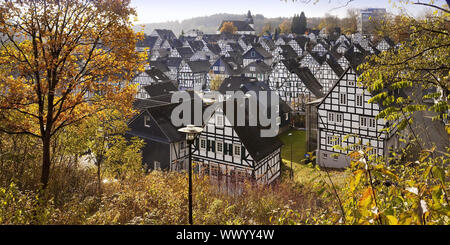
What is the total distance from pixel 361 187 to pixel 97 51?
725 centimetres

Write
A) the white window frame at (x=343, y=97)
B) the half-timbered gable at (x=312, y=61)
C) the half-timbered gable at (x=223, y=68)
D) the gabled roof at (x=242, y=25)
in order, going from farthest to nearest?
the gabled roof at (x=242, y=25) < the half-timbered gable at (x=223, y=68) < the half-timbered gable at (x=312, y=61) < the white window frame at (x=343, y=97)

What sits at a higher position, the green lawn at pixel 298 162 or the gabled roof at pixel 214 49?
the gabled roof at pixel 214 49

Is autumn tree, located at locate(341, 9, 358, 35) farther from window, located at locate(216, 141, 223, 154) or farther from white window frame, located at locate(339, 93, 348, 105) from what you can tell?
window, located at locate(216, 141, 223, 154)

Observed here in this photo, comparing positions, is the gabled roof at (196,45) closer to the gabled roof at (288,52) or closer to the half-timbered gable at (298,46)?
the half-timbered gable at (298,46)

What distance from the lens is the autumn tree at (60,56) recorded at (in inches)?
325

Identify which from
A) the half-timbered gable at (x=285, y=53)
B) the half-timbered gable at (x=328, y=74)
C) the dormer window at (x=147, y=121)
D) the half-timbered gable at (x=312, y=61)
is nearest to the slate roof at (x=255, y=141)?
the dormer window at (x=147, y=121)

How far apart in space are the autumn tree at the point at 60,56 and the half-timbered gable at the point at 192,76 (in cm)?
4544

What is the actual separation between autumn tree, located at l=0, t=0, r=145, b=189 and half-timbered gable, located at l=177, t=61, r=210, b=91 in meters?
45.4

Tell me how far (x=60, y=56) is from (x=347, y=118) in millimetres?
19011

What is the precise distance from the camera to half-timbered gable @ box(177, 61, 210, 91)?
55.5 m

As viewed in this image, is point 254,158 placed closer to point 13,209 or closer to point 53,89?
point 53,89

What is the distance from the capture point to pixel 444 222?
12.0 feet

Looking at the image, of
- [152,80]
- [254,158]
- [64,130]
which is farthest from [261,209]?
[152,80]

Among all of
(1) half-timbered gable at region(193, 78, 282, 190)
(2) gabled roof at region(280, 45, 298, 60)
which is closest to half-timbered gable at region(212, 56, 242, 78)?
(2) gabled roof at region(280, 45, 298, 60)
